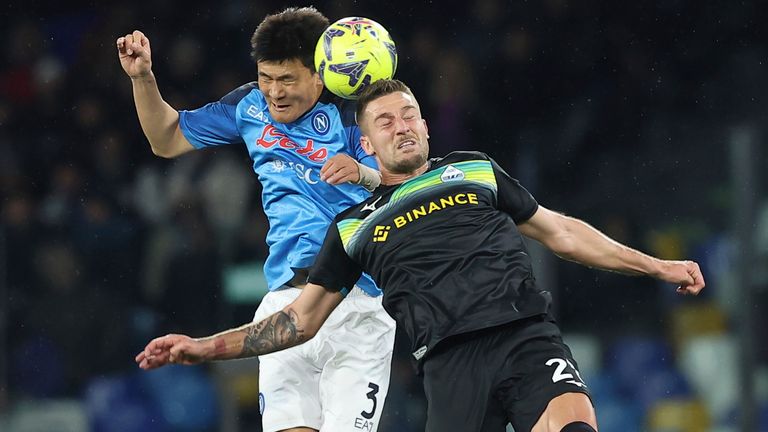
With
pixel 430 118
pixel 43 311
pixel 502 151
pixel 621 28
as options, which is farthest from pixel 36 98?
pixel 621 28

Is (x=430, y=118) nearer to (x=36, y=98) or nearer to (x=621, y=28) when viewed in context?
(x=621, y=28)

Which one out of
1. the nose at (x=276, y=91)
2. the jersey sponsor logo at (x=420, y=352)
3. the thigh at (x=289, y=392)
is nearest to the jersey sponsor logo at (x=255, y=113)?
the nose at (x=276, y=91)

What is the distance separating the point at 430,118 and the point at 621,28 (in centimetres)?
171

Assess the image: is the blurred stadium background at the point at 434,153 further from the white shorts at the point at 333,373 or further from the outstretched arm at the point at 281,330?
the outstretched arm at the point at 281,330

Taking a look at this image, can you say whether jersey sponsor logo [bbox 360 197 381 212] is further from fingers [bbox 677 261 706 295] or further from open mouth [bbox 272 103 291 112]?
fingers [bbox 677 261 706 295]

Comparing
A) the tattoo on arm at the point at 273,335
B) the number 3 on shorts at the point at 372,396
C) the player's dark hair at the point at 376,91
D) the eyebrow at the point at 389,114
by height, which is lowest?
the number 3 on shorts at the point at 372,396

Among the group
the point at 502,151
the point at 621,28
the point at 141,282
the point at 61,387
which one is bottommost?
the point at 61,387

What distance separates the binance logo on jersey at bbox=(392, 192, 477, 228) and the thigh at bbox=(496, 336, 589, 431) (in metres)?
0.54

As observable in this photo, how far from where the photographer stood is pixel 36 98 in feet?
32.9

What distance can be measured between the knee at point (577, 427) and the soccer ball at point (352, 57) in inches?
58.3

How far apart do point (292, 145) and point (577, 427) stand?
1.58 m

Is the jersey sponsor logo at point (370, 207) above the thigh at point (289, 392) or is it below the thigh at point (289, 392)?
above

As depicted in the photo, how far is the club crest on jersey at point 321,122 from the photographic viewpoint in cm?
480

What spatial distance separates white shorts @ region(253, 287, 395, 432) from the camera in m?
4.68
